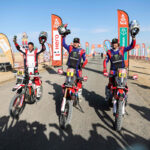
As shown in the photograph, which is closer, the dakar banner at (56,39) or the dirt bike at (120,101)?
the dirt bike at (120,101)

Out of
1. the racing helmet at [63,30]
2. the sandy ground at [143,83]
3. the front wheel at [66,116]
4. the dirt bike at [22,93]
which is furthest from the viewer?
the sandy ground at [143,83]

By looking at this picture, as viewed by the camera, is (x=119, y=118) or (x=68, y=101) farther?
(x=68, y=101)

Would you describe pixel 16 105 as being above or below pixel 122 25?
below

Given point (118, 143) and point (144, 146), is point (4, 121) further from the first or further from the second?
point (144, 146)

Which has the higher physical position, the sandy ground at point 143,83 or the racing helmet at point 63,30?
the racing helmet at point 63,30

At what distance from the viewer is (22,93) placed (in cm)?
473

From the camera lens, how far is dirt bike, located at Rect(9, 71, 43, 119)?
4.47 m

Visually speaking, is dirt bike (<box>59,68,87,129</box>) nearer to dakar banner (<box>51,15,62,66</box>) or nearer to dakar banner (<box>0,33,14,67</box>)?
dakar banner (<box>51,15,62,66</box>)

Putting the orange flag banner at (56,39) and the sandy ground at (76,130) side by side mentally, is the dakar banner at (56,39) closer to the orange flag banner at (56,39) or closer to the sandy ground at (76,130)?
the orange flag banner at (56,39)

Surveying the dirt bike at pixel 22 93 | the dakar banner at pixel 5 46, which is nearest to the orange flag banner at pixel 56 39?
the dakar banner at pixel 5 46

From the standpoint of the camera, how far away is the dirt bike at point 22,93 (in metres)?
4.47

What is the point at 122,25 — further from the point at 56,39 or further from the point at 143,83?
the point at 56,39

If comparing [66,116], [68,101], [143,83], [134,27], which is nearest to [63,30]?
[134,27]

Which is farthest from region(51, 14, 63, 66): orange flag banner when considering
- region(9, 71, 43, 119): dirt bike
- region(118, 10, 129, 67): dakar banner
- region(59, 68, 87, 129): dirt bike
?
region(59, 68, 87, 129): dirt bike
